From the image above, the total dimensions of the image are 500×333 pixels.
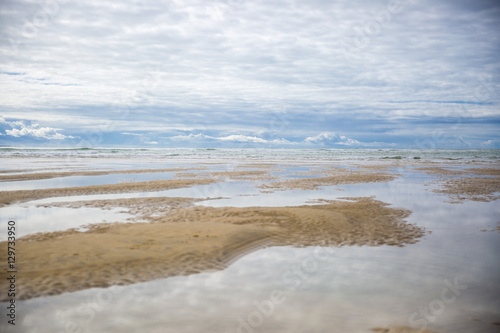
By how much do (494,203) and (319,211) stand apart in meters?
12.1

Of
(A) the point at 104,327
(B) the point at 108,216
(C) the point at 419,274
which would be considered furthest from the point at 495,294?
(B) the point at 108,216

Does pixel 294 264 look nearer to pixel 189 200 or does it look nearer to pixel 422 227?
pixel 422 227

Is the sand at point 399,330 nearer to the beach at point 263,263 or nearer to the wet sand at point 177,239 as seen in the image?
the beach at point 263,263

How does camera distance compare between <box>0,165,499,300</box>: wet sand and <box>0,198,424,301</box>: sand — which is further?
<box>0,165,499,300</box>: wet sand

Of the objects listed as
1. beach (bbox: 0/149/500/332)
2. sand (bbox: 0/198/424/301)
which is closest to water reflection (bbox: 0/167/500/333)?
beach (bbox: 0/149/500/332)

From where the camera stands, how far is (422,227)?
1448cm

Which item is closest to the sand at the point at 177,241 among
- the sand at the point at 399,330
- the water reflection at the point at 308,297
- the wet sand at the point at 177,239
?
the wet sand at the point at 177,239

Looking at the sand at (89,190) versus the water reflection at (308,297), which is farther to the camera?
the sand at (89,190)

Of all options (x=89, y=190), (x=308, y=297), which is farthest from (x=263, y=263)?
(x=89, y=190)

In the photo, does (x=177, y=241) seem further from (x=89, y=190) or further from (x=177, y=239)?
(x=89, y=190)

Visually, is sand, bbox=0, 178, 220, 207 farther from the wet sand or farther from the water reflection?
the water reflection

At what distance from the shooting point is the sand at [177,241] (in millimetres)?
8898

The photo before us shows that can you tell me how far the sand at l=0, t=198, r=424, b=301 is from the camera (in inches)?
350

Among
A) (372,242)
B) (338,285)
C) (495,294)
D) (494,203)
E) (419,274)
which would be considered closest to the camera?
(495,294)
